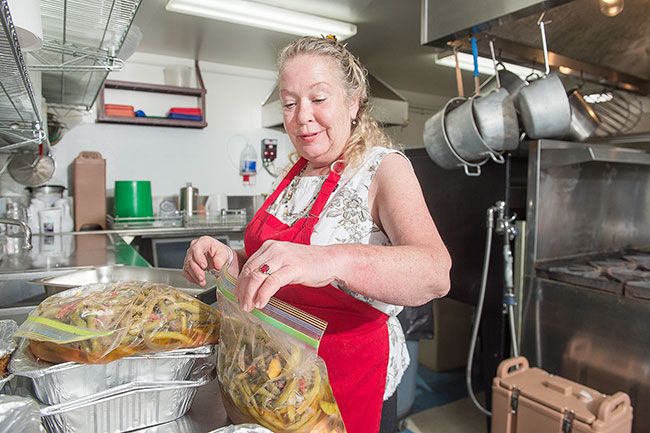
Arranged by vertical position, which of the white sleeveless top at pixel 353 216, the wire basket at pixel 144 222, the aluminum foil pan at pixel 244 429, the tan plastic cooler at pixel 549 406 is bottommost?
the tan plastic cooler at pixel 549 406

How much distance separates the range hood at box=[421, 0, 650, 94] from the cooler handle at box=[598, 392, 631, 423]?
1.55m

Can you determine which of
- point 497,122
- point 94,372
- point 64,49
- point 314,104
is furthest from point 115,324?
point 497,122

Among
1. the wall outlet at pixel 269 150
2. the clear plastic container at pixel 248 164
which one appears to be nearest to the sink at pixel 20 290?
the clear plastic container at pixel 248 164

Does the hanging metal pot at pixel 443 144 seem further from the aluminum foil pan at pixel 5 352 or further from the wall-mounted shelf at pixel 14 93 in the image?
the aluminum foil pan at pixel 5 352

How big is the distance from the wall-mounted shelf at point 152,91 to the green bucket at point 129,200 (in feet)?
1.94

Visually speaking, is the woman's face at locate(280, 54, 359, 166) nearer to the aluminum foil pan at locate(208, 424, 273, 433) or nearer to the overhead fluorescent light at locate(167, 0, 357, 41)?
the aluminum foil pan at locate(208, 424, 273, 433)

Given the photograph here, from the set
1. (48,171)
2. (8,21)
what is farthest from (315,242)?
(48,171)

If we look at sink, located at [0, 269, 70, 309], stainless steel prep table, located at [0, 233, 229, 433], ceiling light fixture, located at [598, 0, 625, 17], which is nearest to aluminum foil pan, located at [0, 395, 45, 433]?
stainless steel prep table, located at [0, 233, 229, 433]

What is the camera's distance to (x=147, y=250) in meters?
3.56

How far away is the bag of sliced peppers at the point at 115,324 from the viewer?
62cm

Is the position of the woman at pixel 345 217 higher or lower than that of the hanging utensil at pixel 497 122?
lower

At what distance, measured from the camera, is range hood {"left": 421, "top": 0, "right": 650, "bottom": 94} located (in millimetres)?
2012

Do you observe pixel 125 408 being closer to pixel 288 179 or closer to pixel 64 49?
pixel 288 179

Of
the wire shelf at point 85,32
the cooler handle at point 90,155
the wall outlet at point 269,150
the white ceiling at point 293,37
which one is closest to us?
the wire shelf at point 85,32
